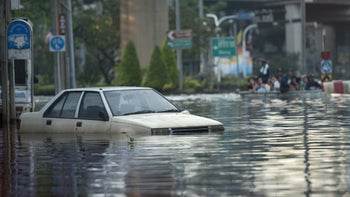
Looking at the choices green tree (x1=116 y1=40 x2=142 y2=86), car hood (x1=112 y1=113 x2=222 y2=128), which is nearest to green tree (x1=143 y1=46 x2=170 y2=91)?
green tree (x1=116 y1=40 x2=142 y2=86)

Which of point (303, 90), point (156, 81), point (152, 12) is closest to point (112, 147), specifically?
point (303, 90)

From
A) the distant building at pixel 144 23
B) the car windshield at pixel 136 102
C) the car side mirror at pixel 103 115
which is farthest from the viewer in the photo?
the distant building at pixel 144 23

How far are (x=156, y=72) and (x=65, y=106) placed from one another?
147 ft

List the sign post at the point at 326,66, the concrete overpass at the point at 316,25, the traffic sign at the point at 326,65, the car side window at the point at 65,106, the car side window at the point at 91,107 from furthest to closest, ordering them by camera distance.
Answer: the concrete overpass at the point at 316,25
the traffic sign at the point at 326,65
the sign post at the point at 326,66
the car side window at the point at 65,106
the car side window at the point at 91,107

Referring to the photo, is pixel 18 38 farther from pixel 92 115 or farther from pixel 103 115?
pixel 103 115

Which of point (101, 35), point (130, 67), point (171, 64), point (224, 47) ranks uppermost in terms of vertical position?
point (101, 35)

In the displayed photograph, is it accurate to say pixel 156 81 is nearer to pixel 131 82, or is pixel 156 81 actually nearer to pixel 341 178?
pixel 131 82

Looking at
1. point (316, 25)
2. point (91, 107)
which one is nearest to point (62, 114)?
point (91, 107)

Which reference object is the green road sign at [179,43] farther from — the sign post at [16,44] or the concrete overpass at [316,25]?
the sign post at [16,44]

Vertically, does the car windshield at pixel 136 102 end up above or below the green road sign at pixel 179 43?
below

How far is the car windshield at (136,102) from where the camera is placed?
21.6 metres

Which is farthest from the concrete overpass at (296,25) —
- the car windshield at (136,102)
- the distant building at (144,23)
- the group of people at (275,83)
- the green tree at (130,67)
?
the car windshield at (136,102)

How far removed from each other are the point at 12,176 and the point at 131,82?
171ft

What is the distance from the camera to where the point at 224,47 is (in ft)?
242
